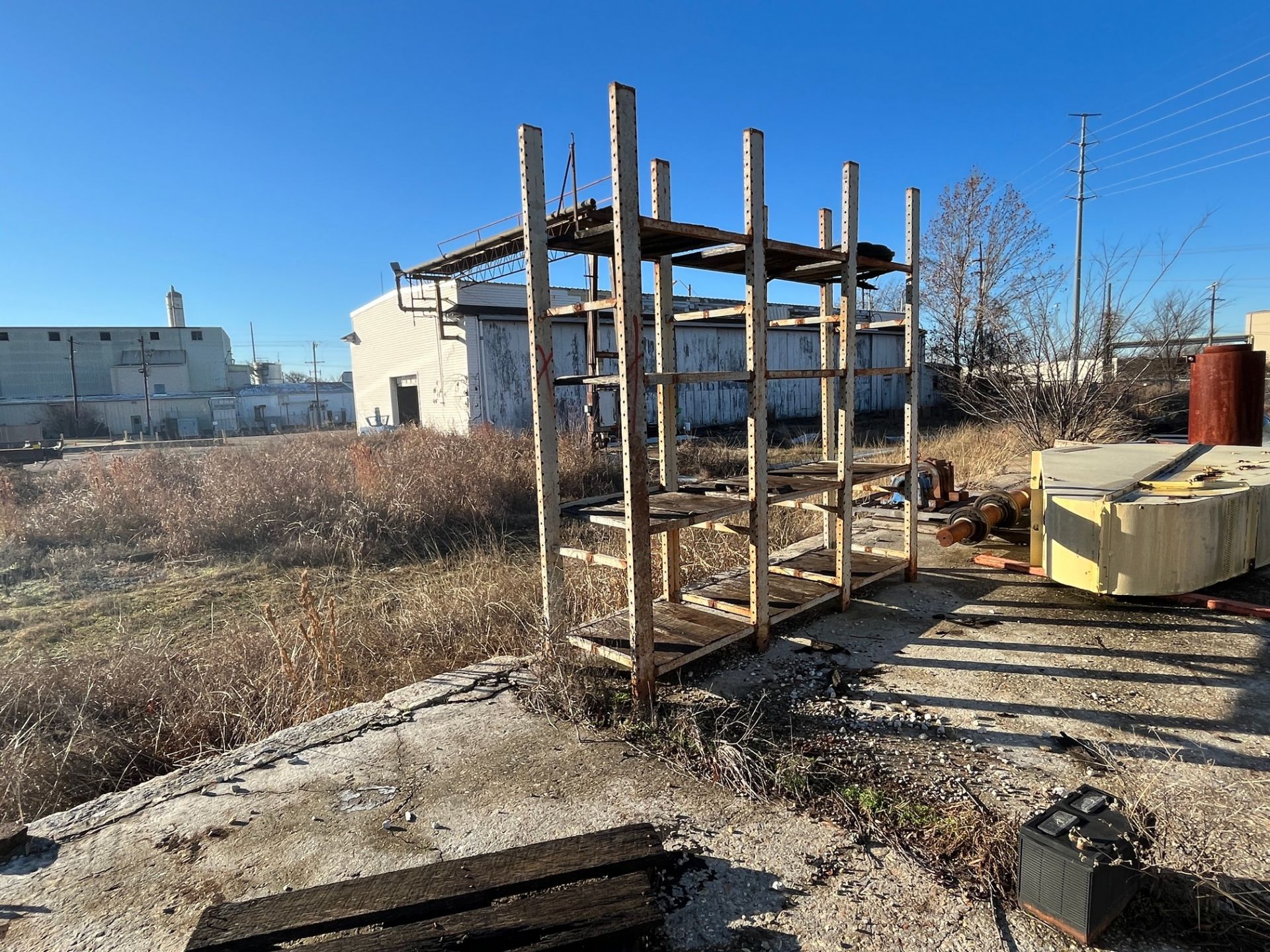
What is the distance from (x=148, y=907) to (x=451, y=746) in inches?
47.7

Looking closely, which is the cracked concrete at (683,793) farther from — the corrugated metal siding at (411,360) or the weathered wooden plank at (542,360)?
the corrugated metal siding at (411,360)

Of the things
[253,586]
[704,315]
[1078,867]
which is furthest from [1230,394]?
[253,586]

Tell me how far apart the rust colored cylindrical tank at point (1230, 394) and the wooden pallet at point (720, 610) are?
426cm

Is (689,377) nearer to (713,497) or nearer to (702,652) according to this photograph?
(713,497)

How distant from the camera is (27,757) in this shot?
11.6 ft

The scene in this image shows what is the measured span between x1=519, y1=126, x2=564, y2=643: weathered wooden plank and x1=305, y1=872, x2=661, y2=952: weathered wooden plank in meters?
1.72

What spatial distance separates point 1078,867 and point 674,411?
315cm

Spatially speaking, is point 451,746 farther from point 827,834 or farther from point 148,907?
point 827,834

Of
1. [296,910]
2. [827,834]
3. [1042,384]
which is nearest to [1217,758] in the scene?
[827,834]

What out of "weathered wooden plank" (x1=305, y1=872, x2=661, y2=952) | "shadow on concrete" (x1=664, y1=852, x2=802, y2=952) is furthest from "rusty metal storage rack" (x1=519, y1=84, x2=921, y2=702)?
"weathered wooden plank" (x1=305, y1=872, x2=661, y2=952)

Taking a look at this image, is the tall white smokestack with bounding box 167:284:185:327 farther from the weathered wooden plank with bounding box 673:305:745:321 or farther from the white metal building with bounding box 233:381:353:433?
the weathered wooden plank with bounding box 673:305:745:321

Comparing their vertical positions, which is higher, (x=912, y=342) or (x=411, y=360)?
(x=411, y=360)

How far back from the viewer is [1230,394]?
277 inches

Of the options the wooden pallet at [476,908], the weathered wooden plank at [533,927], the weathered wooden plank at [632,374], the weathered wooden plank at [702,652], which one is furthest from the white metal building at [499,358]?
the weathered wooden plank at [533,927]
